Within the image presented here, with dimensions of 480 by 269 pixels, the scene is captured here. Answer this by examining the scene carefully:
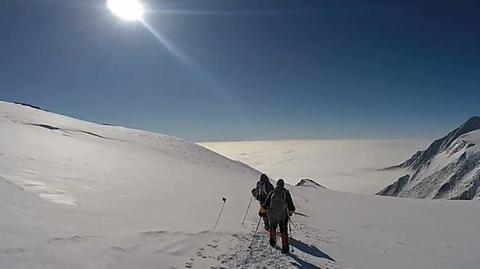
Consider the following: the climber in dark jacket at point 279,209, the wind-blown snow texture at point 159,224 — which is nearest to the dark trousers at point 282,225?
the climber in dark jacket at point 279,209

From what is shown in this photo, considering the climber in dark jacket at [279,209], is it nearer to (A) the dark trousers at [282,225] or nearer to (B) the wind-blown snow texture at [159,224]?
(A) the dark trousers at [282,225]

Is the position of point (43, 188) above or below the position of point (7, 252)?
above

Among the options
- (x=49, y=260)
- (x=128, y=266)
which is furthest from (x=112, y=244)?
(x=49, y=260)

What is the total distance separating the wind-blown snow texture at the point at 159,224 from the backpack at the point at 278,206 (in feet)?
3.09

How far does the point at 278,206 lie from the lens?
36.3 feet

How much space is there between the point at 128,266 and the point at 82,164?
591 inches

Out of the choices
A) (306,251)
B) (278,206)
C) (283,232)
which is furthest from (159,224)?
(306,251)

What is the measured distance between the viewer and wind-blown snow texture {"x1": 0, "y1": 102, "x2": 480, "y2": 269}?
824 centimetres

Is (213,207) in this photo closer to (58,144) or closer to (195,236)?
(195,236)

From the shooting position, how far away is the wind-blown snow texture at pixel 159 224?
8.24 m

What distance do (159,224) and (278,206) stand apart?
3763 millimetres

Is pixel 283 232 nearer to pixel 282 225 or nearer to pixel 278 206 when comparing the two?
pixel 282 225

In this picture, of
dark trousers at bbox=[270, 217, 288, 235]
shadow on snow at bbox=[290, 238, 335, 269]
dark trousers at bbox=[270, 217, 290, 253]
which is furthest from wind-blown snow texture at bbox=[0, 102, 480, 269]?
dark trousers at bbox=[270, 217, 288, 235]

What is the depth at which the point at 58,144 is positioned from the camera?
26.4 m
